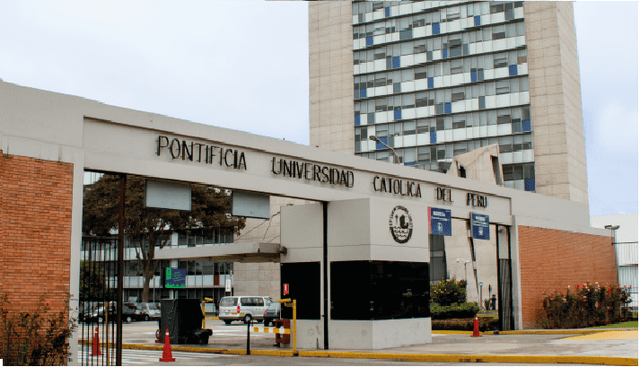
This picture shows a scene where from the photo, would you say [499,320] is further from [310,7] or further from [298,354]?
[310,7]

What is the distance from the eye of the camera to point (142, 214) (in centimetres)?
4206

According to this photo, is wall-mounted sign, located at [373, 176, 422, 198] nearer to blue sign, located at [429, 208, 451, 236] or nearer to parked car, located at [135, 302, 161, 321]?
blue sign, located at [429, 208, 451, 236]

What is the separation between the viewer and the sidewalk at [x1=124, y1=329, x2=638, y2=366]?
14.8m

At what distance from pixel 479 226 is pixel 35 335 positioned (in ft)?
56.1

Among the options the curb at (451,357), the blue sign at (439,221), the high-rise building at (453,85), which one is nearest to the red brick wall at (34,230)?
the curb at (451,357)

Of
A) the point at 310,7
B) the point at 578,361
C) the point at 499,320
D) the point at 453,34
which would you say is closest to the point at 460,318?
the point at 499,320

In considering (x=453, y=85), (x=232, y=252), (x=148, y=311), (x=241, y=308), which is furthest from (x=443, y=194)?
(x=453, y=85)

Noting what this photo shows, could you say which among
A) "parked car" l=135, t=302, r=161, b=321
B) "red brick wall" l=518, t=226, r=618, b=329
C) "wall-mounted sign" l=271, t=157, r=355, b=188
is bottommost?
"parked car" l=135, t=302, r=161, b=321

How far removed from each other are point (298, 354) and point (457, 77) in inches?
2286

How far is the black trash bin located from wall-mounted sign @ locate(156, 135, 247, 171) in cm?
706

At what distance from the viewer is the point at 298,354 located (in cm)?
1870

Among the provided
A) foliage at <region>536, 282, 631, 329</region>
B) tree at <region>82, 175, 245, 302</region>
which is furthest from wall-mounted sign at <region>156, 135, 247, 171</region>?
tree at <region>82, 175, 245, 302</region>

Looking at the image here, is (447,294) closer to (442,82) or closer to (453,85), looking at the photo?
(453,85)

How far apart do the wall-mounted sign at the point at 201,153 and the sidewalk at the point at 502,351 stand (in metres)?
5.51
